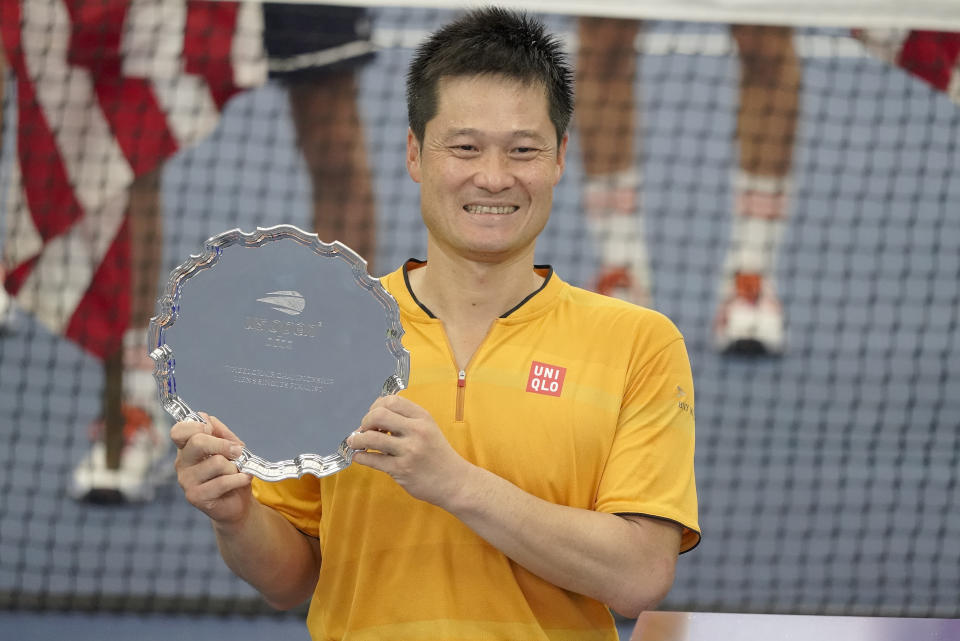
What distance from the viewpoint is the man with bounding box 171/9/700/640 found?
1.50m

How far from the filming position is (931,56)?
14.6 feet

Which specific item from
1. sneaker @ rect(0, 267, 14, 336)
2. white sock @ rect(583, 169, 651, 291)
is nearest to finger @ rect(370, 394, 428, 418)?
white sock @ rect(583, 169, 651, 291)

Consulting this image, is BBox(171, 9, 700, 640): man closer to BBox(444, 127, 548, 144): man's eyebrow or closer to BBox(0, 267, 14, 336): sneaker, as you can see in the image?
BBox(444, 127, 548, 144): man's eyebrow

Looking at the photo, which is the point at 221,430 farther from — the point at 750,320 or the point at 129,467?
the point at 750,320

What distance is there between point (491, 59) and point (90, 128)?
303 centimetres

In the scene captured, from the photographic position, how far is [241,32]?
436 centimetres

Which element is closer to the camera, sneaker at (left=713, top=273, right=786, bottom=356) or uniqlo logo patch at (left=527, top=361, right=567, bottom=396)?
uniqlo logo patch at (left=527, top=361, right=567, bottom=396)

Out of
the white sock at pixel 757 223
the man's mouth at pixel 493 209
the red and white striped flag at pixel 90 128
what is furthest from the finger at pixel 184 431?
the white sock at pixel 757 223

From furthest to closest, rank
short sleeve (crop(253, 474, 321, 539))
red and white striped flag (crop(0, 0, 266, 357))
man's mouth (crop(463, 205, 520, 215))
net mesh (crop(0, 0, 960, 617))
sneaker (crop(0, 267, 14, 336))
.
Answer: sneaker (crop(0, 267, 14, 336))
red and white striped flag (crop(0, 0, 266, 357))
net mesh (crop(0, 0, 960, 617))
short sleeve (crop(253, 474, 321, 539))
man's mouth (crop(463, 205, 520, 215))

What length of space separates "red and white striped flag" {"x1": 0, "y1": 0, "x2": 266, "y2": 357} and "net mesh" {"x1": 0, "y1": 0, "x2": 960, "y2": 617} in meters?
0.01

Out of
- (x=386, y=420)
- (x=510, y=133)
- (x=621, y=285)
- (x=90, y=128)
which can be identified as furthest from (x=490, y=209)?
(x=621, y=285)

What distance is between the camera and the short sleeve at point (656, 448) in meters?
1.52

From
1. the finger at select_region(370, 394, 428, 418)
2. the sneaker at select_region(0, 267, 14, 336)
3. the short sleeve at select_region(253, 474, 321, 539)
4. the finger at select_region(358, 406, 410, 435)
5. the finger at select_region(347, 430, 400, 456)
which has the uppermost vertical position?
the finger at select_region(370, 394, 428, 418)

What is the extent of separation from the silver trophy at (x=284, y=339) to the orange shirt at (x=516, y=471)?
0.13 metres
